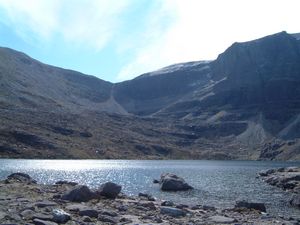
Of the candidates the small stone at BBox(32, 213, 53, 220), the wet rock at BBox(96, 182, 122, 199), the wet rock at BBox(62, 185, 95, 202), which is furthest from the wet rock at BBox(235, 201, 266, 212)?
the small stone at BBox(32, 213, 53, 220)

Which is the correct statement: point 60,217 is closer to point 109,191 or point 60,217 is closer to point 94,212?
point 94,212

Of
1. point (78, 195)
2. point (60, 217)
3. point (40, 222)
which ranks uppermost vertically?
point (78, 195)

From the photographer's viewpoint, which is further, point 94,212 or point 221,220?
point 221,220

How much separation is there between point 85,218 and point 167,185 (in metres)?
52.2

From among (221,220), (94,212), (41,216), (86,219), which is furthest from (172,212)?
(41,216)

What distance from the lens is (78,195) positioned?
42.9 metres

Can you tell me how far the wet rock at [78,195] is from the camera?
42.3 metres

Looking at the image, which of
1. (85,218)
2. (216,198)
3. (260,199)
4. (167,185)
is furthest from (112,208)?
(167,185)

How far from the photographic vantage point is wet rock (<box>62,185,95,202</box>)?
42.3 meters

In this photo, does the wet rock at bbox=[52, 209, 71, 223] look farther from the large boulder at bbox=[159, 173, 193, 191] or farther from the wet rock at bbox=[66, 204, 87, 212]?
the large boulder at bbox=[159, 173, 193, 191]

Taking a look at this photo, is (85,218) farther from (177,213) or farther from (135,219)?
(177,213)

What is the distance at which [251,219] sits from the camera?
4172 centimetres

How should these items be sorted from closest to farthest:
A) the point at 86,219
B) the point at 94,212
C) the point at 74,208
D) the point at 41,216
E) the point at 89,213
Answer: the point at 41,216, the point at 86,219, the point at 89,213, the point at 94,212, the point at 74,208

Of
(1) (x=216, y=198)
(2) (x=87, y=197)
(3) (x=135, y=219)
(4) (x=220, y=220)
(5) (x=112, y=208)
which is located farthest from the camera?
(1) (x=216, y=198)
